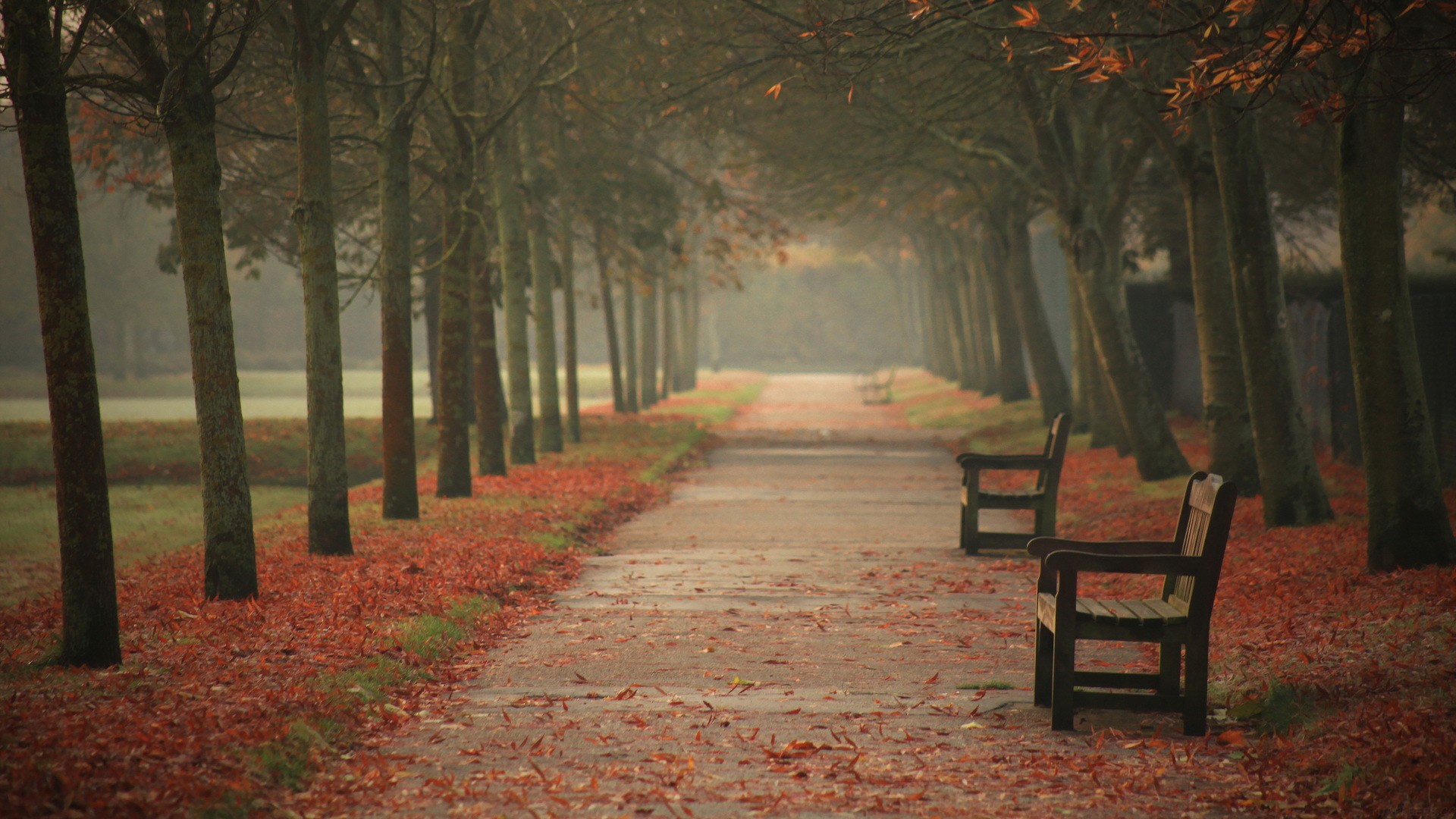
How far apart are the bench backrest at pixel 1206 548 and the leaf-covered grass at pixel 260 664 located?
3.89m

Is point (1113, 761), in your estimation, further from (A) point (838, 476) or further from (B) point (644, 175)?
(B) point (644, 175)

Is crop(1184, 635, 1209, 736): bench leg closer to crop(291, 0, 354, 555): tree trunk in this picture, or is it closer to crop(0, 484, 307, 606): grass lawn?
crop(291, 0, 354, 555): tree trunk

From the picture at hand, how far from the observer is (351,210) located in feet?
73.0

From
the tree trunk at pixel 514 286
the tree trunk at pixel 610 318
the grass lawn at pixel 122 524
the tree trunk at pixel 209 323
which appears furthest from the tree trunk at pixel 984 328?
the tree trunk at pixel 209 323

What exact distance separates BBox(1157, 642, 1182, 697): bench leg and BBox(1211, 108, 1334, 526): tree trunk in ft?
19.0

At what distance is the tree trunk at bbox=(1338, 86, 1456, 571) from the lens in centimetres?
838

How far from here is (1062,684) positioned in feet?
19.4

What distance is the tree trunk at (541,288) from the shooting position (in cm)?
2061

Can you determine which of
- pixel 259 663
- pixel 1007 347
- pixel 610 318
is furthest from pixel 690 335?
pixel 259 663

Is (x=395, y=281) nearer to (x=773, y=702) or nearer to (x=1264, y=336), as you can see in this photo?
(x=773, y=702)

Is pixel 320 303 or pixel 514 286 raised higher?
pixel 514 286

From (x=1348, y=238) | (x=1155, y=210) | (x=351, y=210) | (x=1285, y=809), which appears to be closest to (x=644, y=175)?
(x=351, y=210)

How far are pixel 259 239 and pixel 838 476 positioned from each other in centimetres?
1092

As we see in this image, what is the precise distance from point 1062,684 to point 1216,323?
27.6 ft
